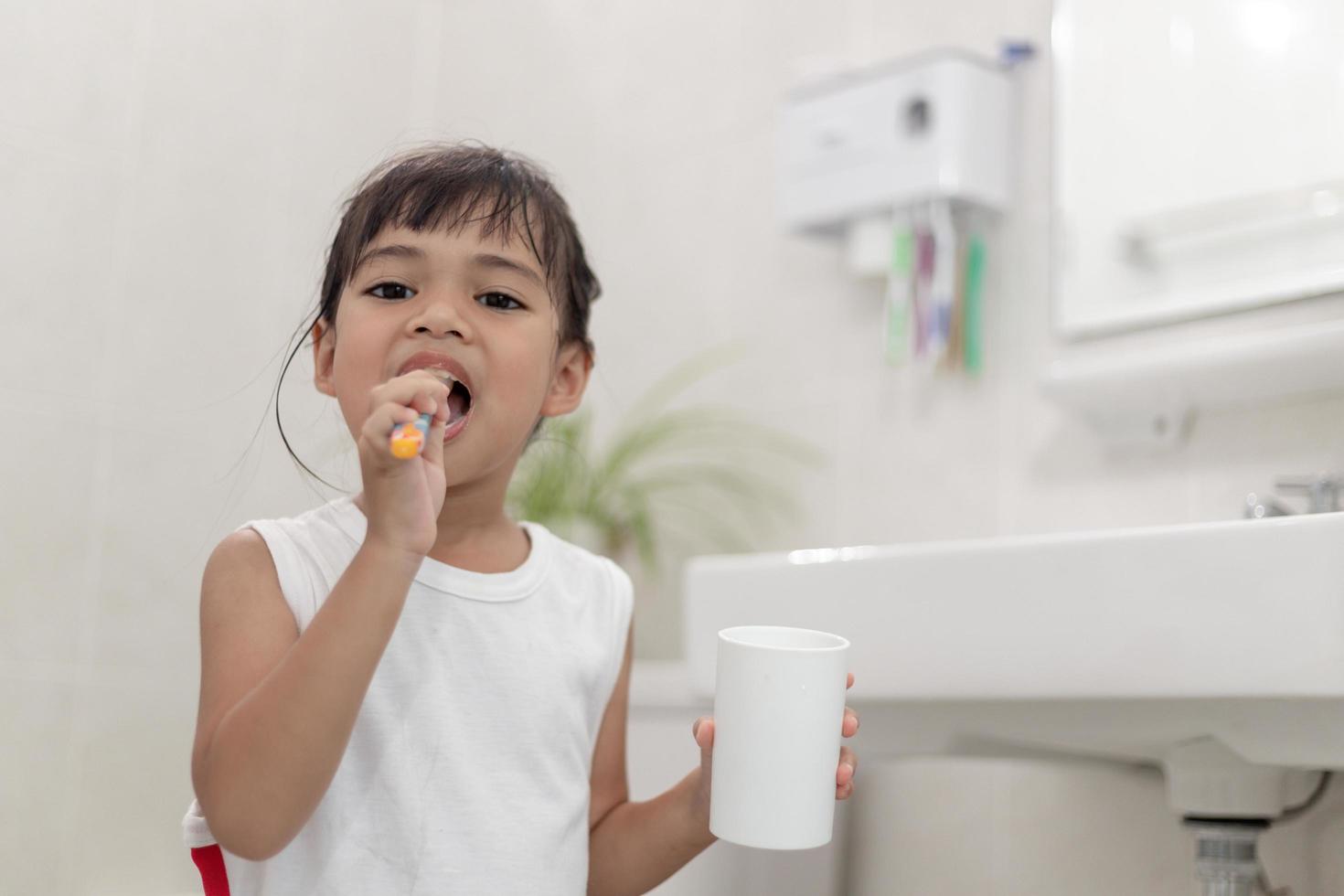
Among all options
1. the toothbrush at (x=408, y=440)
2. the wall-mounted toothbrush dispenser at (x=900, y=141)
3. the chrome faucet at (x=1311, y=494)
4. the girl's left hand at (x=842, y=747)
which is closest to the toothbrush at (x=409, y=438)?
the toothbrush at (x=408, y=440)

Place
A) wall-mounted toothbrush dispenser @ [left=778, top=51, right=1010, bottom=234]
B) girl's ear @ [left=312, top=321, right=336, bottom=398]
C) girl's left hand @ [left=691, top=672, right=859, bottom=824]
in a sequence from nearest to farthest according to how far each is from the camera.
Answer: girl's left hand @ [left=691, top=672, right=859, bottom=824], girl's ear @ [left=312, top=321, right=336, bottom=398], wall-mounted toothbrush dispenser @ [left=778, top=51, right=1010, bottom=234]

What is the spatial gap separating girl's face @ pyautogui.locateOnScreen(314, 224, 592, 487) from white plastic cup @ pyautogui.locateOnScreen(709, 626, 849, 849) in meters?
0.20

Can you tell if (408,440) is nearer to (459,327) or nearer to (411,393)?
(411,393)

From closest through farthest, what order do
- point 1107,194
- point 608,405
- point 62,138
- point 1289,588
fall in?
1. point 1289,588
2. point 62,138
3. point 1107,194
4. point 608,405

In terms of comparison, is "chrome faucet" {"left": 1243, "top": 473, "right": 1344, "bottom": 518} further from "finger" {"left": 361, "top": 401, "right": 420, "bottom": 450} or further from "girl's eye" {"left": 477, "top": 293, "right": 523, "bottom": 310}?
"finger" {"left": 361, "top": 401, "right": 420, "bottom": 450}

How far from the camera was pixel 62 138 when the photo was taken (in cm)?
94

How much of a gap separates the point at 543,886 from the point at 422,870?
8 cm

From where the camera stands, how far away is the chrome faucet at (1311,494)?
112cm

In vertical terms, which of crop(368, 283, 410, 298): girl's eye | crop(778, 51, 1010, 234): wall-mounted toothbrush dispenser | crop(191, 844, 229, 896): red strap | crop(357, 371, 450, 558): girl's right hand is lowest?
crop(191, 844, 229, 896): red strap

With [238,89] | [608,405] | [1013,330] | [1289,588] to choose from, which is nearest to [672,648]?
[608,405]

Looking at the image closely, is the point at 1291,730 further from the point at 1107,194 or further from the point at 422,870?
the point at 1107,194

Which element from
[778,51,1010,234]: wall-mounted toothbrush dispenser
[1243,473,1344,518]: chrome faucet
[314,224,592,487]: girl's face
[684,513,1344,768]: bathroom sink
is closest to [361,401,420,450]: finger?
[314,224,592,487]: girl's face

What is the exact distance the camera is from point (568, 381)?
0.95m

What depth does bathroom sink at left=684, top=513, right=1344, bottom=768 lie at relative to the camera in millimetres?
788
